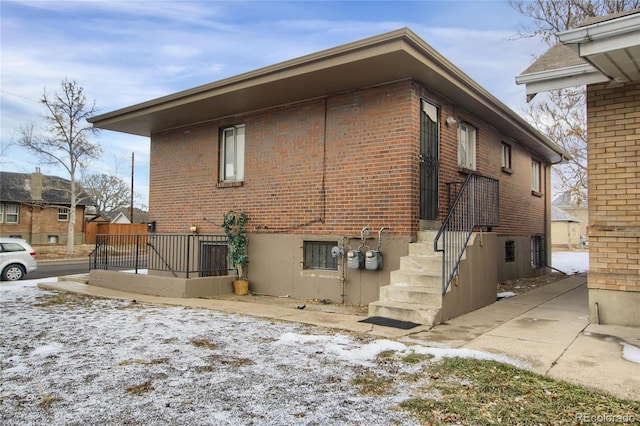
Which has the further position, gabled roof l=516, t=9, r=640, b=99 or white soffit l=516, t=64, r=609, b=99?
white soffit l=516, t=64, r=609, b=99

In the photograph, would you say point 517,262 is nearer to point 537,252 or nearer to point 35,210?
point 537,252

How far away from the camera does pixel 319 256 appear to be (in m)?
8.73

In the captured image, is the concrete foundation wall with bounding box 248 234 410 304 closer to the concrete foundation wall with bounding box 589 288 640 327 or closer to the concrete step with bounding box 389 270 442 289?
the concrete step with bounding box 389 270 442 289

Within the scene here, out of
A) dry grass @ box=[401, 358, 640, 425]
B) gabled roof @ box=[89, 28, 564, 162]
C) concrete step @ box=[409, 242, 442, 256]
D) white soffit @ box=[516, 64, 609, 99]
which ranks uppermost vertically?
gabled roof @ box=[89, 28, 564, 162]

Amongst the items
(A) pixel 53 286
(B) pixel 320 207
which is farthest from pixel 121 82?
(B) pixel 320 207

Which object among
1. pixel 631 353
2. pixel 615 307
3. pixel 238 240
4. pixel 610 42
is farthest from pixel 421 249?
pixel 238 240

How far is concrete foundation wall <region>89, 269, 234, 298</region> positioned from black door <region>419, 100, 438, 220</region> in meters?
4.24

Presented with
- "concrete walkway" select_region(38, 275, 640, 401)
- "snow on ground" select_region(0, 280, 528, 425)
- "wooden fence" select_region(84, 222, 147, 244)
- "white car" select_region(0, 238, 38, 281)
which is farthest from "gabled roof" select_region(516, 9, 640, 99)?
"wooden fence" select_region(84, 222, 147, 244)

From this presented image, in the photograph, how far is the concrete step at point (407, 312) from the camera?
5988 mm

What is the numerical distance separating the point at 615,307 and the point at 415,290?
100 inches

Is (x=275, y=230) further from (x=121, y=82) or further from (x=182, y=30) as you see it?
(x=121, y=82)

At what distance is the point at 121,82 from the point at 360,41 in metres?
12.1

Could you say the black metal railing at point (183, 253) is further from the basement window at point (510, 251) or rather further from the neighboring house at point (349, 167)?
the basement window at point (510, 251)

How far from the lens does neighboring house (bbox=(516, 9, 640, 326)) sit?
5816mm
